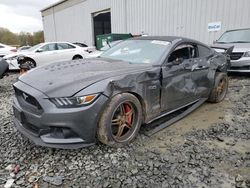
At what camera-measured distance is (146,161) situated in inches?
105

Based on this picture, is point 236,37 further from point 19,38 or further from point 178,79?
point 19,38

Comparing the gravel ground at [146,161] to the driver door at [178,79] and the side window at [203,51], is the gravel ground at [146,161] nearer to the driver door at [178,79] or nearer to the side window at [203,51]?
the driver door at [178,79]

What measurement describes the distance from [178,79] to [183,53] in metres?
0.59

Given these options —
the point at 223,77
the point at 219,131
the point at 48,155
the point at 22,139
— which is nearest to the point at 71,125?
the point at 48,155

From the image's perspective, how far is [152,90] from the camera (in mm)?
3125

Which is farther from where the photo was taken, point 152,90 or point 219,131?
point 219,131

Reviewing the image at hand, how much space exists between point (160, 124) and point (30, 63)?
288 inches

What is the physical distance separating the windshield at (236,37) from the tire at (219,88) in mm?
3659

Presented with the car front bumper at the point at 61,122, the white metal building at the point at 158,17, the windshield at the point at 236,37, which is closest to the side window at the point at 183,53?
the car front bumper at the point at 61,122

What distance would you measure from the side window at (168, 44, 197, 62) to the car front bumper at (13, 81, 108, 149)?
4.92 feet

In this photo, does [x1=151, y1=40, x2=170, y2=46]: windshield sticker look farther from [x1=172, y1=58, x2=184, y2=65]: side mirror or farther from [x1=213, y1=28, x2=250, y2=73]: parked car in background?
[x1=213, y1=28, x2=250, y2=73]: parked car in background

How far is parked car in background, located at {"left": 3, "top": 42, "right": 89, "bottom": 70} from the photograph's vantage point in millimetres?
9344

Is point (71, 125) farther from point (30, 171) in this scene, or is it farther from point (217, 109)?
point (217, 109)

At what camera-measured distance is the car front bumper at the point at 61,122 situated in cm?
245
